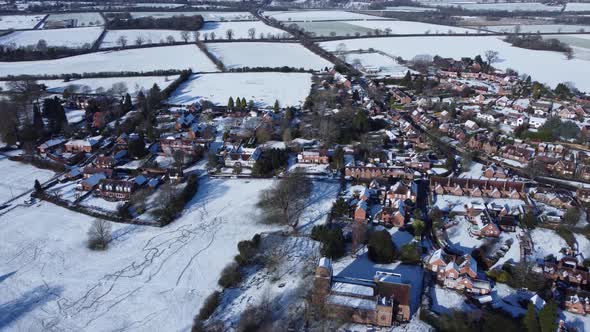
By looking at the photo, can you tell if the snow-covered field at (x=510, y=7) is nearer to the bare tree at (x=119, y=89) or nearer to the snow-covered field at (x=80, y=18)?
the snow-covered field at (x=80, y=18)

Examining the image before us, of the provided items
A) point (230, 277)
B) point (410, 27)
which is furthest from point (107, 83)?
point (410, 27)

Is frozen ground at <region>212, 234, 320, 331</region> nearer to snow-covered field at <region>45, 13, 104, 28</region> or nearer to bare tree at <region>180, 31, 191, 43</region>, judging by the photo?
bare tree at <region>180, 31, 191, 43</region>

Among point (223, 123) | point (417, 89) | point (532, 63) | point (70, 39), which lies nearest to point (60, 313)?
point (223, 123)

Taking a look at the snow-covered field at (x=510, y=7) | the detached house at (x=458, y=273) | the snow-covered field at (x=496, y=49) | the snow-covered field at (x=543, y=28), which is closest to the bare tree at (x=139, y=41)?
the snow-covered field at (x=496, y=49)

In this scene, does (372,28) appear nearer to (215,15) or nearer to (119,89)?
(215,15)

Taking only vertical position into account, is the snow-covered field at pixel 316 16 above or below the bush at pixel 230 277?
above

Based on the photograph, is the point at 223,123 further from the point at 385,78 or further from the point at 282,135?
the point at 385,78

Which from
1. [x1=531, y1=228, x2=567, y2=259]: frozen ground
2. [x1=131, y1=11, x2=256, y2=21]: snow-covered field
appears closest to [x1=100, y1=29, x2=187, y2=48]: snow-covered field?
[x1=131, y1=11, x2=256, y2=21]: snow-covered field
